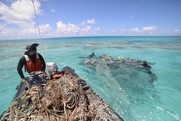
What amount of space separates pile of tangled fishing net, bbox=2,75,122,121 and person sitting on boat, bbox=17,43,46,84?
980 millimetres

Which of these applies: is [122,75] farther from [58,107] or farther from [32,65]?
[58,107]

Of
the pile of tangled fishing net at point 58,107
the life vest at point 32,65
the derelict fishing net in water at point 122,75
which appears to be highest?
the life vest at point 32,65

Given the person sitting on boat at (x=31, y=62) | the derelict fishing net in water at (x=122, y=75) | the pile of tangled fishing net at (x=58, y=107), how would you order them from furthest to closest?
the derelict fishing net in water at (x=122, y=75) → the person sitting on boat at (x=31, y=62) → the pile of tangled fishing net at (x=58, y=107)

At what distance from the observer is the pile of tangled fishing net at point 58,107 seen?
3.99m

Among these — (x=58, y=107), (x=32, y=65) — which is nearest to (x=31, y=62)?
(x=32, y=65)

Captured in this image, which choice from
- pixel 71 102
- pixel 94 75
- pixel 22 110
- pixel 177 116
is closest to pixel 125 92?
pixel 177 116

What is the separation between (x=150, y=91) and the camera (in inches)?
438

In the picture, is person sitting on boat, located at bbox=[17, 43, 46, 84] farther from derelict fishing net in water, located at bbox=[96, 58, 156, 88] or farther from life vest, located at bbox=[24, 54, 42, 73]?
derelict fishing net in water, located at bbox=[96, 58, 156, 88]

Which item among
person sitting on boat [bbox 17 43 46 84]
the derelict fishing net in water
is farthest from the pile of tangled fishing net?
the derelict fishing net in water

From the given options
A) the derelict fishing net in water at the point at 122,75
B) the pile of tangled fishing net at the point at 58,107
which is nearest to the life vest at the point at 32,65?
the pile of tangled fishing net at the point at 58,107

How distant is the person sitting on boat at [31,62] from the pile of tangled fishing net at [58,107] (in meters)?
0.98

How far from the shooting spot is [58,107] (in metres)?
4.42

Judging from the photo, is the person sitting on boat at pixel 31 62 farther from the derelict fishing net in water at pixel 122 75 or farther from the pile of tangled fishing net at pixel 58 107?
the derelict fishing net in water at pixel 122 75

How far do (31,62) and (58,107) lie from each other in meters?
2.32
